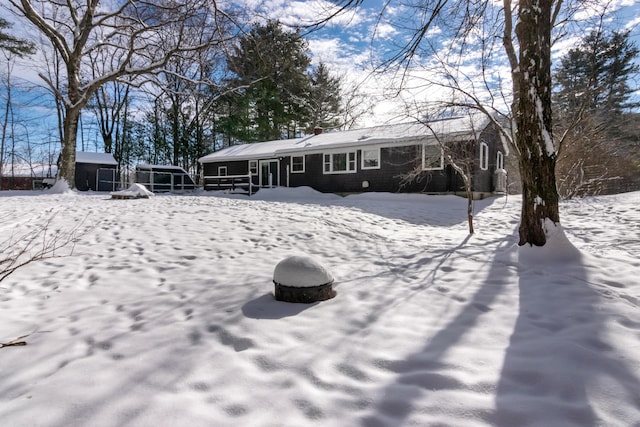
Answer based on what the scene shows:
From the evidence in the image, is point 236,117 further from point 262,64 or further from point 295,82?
point 262,64

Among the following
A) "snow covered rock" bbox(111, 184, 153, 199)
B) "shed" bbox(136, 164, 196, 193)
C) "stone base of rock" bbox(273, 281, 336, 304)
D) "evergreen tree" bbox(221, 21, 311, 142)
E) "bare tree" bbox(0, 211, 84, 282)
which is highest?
"evergreen tree" bbox(221, 21, 311, 142)

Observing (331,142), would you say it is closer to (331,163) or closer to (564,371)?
→ (331,163)

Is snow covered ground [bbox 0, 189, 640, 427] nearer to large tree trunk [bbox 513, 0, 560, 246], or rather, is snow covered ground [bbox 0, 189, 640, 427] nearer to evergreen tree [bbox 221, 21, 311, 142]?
large tree trunk [bbox 513, 0, 560, 246]

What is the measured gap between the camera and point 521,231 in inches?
186

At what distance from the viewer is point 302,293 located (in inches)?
128

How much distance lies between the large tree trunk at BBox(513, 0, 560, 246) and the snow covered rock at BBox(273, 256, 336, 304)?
3.18m

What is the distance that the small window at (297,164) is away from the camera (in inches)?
707

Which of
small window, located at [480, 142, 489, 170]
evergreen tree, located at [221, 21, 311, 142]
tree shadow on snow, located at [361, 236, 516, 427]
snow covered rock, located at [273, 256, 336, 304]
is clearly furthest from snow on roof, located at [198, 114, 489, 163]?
tree shadow on snow, located at [361, 236, 516, 427]

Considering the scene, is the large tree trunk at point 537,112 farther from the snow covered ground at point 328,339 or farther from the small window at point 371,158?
the small window at point 371,158

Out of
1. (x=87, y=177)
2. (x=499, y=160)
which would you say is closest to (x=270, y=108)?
(x=87, y=177)

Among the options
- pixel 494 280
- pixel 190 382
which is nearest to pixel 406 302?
pixel 494 280

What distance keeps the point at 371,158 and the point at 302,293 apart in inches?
520

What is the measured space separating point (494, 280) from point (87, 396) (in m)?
3.89

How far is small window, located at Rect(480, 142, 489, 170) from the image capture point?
14438mm
